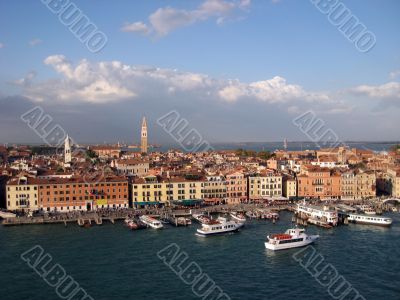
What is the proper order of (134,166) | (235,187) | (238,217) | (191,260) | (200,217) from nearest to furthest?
(191,260), (238,217), (200,217), (235,187), (134,166)

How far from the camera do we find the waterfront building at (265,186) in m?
38.3

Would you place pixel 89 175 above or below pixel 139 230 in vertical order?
above

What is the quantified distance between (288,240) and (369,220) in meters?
9.01

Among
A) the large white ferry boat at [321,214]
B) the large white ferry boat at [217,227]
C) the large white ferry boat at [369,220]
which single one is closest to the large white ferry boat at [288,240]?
the large white ferry boat at [217,227]

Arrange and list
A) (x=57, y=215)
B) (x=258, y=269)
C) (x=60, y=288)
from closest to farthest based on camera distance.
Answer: (x=60, y=288)
(x=258, y=269)
(x=57, y=215)

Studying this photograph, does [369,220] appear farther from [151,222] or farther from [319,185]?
[151,222]

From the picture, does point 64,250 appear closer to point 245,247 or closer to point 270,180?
point 245,247

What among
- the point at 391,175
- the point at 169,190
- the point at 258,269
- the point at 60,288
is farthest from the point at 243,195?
the point at 60,288

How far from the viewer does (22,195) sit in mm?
32688

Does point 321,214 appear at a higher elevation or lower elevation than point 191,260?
higher

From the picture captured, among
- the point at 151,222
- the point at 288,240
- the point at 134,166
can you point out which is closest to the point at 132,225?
the point at 151,222

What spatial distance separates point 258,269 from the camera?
794 inches

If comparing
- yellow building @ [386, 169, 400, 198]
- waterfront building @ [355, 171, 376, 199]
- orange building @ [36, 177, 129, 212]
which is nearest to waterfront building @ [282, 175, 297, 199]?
waterfront building @ [355, 171, 376, 199]

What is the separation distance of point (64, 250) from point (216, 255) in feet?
26.2
